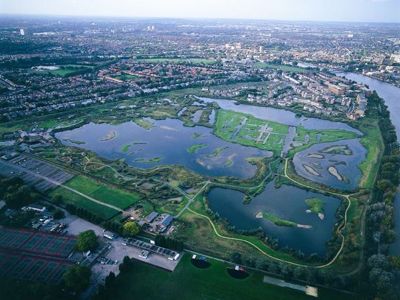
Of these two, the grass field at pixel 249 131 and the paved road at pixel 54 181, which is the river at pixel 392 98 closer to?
the grass field at pixel 249 131

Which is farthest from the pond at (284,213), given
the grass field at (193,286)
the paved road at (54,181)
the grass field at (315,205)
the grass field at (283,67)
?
the grass field at (283,67)

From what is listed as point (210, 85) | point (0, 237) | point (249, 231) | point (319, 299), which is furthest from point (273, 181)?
point (210, 85)

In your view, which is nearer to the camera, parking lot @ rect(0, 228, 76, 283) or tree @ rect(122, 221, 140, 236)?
parking lot @ rect(0, 228, 76, 283)

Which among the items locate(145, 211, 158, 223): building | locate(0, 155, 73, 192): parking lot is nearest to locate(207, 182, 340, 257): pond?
locate(145, 211, 158, 223): building

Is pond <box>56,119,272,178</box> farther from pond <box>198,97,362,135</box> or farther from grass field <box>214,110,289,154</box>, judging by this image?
pond <box>198,97,362,135</box>

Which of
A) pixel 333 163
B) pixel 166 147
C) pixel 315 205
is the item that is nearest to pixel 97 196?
pixel 166 147

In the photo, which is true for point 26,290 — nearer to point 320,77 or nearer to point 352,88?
point 352,88
